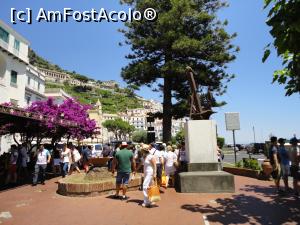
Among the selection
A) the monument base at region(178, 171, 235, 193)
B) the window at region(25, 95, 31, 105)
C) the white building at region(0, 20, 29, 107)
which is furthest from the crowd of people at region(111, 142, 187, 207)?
the window at region(25, 95, 31, 105)

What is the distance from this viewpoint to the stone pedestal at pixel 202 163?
9.41 metres

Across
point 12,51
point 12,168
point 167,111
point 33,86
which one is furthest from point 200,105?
point 33,86

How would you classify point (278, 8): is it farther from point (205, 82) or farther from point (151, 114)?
point (151, 114)

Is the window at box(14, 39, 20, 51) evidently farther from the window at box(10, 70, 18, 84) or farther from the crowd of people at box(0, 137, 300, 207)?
the crowd of people at box(0, 137, 300, 207)

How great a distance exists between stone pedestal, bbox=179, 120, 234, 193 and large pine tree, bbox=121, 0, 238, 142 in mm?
9375

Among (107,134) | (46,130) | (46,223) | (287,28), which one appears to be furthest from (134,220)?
(107,134)

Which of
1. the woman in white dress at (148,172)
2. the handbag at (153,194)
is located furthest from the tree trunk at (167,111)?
the handbag at (153,194)

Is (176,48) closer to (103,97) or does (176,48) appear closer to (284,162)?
(284,162)

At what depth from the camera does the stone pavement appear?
6332mm

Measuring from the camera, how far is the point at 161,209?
736cm

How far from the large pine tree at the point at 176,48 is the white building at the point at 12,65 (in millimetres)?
11454

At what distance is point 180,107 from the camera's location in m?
20.9

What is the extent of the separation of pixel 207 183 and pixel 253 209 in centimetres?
235

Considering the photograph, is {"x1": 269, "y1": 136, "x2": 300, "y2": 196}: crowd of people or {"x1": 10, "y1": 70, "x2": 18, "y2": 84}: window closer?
{"x1": 269, "y1": 136, "x2": 300, "y2": 196}: crowd of people
